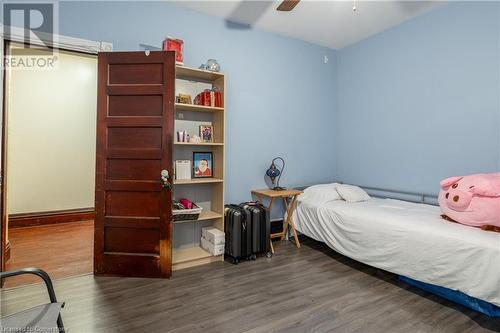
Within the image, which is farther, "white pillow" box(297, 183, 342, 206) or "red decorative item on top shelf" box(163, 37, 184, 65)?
"white pillow" box(297, 183, 342, 206)

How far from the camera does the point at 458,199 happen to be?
230cm

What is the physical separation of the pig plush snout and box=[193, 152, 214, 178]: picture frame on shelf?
8.03ft

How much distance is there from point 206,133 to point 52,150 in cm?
332

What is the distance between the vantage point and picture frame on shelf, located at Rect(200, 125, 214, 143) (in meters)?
3.21

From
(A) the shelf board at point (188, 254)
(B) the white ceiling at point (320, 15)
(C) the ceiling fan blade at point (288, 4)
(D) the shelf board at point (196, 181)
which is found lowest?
(A) the shelf board at point (188, 254)

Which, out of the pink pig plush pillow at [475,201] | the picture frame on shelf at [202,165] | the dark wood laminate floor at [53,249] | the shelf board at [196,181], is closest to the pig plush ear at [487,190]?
the pink pig plush pillow at [475,201]

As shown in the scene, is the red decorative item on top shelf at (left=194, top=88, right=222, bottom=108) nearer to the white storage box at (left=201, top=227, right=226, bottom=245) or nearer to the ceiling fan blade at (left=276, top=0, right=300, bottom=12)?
the ceiling fan blade at (left=276, top=0, right=300, bottom=12)

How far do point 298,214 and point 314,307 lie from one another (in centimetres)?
160

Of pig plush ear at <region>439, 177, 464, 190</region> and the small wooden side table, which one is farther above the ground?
pig plush ear at <region>439, 177, 464, 190</region>

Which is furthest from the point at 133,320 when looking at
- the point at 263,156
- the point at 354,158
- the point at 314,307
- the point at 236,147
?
the point at 354,158

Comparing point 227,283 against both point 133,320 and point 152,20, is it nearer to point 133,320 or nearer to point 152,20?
point 133,320

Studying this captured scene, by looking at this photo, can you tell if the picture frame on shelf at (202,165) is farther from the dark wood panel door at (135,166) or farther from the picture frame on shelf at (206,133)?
the dark wood panel door at (135,166)

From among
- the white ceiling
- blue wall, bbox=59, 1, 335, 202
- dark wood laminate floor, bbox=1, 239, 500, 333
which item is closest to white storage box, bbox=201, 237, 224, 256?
dark wood laminate floor, bbox=1, 239, 500, 333

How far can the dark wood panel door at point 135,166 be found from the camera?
2.63 meters
